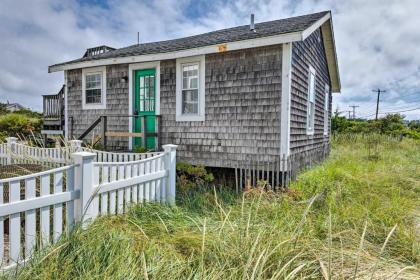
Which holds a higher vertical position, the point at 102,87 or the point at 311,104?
the point at 102,87

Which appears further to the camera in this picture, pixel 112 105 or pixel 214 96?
pixel 112 105

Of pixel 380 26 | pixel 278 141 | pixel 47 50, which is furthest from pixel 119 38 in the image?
pixel 380 26

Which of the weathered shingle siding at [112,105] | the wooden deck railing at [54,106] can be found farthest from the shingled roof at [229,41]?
the wooden deck railing at [54,106]

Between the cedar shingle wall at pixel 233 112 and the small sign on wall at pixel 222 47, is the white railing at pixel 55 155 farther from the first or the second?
the small sign on wall at pixel 222 47

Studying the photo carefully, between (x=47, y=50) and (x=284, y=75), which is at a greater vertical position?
(x=47, y=50)

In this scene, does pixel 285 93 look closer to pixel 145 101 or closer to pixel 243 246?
pixel 145 101

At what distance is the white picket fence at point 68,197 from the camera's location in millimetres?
2662

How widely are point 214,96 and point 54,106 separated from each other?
23.5 feet

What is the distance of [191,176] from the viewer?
309 inches

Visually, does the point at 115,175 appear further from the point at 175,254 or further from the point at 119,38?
the point at 119,38

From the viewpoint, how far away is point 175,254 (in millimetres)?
2820

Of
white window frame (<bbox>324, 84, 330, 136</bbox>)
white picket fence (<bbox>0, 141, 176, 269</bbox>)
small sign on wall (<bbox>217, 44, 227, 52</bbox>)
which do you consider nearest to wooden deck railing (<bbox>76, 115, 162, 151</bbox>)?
small sign on wall (<bbox>217, 44, 227, 52</bbox>)

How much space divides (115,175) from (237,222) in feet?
5.43

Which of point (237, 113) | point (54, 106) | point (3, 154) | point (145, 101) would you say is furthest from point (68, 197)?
point (54, 106)
